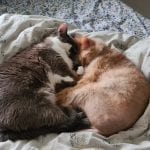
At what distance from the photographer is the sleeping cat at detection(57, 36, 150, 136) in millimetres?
1624

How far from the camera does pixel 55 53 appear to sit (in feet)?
6.42

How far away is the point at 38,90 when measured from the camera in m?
1.77

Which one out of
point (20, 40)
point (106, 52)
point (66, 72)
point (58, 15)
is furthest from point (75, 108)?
point (58, 15)

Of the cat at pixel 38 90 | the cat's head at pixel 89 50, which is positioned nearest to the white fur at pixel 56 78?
the cat at pixel 38 90

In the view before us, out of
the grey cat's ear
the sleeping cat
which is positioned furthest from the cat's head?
the grey cat's ear

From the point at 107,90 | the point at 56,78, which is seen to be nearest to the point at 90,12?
the point at 56,78

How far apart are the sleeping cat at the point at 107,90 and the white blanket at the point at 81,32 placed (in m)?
0.05

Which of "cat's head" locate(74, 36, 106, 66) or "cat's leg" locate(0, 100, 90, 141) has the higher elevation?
"cat's head" locate(74, 36, 106, 66)

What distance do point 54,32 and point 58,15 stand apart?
1.15 feet

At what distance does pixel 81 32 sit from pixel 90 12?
301mm

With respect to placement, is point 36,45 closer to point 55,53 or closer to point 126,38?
point 55,53

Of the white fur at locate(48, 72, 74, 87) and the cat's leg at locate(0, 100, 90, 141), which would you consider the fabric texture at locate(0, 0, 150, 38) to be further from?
the cat's leg at locate(0, 100, 90, 141)

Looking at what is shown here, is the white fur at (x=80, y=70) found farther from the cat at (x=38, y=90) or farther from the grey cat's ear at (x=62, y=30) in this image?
the grey cat's ear at (x=62, y=30)

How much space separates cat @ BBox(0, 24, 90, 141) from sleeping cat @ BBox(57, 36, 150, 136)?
0.06 m
